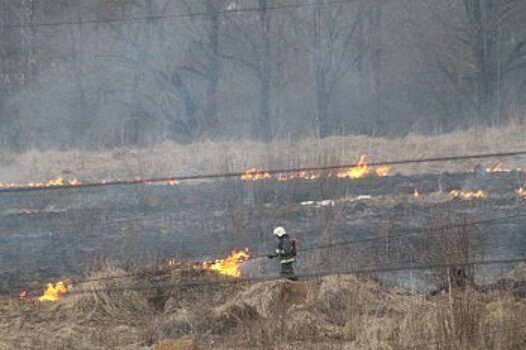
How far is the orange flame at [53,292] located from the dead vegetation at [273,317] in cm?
17

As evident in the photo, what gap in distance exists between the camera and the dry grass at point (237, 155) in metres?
23.3

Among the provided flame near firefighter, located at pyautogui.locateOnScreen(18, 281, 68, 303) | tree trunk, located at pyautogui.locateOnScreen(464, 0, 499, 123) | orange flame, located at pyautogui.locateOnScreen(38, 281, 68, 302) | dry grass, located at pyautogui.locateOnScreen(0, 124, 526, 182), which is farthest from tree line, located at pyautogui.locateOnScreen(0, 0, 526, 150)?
orange flame, located at pyautogui.locateOnScreen(38, 281, 68, 302)

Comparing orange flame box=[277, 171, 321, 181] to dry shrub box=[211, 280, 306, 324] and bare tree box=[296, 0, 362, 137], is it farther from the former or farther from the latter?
bare tree box=[296, 0, 362, 137]

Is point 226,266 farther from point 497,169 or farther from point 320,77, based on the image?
point 320,77

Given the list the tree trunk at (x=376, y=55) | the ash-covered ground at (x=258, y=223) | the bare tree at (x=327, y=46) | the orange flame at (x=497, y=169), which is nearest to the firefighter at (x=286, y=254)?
Result: the ash-covered ground at (x=258, y=223)

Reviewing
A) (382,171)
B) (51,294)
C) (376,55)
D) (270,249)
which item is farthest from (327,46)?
(51,294)

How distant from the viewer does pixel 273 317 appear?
314 inches

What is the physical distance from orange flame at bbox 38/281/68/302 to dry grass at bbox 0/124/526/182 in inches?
436

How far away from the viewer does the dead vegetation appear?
7168 millimetres

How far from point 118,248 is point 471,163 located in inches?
463

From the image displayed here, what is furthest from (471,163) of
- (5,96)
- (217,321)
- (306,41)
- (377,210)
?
(5,96)

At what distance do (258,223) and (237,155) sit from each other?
31.4 feet

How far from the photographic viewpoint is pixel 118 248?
580 inches

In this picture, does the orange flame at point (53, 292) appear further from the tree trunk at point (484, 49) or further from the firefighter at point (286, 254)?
the tree trunk at point (484, 49)
